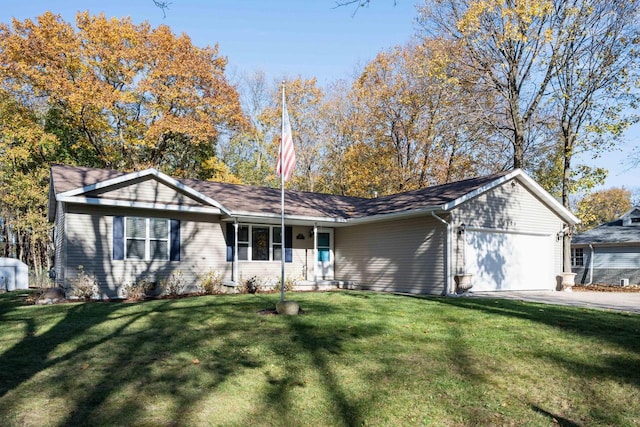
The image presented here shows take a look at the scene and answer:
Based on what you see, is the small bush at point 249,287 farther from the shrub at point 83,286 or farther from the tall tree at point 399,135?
the tall tree at point 399,135

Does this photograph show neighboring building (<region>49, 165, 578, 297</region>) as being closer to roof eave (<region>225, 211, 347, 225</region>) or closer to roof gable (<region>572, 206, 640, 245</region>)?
roof eave (<region>225, 211, 347, 225</region>)

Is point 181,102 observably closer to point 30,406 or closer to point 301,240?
point 301,240

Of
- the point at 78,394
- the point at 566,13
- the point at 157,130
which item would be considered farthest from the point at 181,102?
the point at 78,394

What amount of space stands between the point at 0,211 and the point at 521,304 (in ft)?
99.7

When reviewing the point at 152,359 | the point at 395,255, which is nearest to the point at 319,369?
the point at 152,359

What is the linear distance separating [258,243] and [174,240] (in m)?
3.18

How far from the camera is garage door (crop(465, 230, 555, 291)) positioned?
14.9m

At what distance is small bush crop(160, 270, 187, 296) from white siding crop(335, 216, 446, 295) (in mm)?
6151

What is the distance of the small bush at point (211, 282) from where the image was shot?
47.9 feet

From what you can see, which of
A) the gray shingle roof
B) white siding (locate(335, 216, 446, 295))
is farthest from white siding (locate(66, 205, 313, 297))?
white siding (locate(335, 216, 446, 295))

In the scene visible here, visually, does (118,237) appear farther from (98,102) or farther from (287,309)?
(98,102)

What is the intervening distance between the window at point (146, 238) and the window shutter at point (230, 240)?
2150 mm

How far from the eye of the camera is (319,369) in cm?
614

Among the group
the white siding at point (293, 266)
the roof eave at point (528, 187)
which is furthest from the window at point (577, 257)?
the white siding at point (293, 266)
